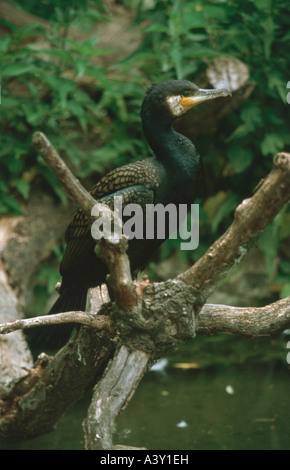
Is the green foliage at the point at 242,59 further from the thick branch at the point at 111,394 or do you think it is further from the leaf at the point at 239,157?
the thick branch at the point at 111,394

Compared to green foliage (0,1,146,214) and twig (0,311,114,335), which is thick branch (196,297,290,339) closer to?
twig (0,311,114,335)

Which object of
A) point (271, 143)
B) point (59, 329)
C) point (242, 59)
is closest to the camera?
point (59, 329)

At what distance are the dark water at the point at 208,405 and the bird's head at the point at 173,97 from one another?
4.77 ft

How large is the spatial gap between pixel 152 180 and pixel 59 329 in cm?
70

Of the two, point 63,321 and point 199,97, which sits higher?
point 199,97

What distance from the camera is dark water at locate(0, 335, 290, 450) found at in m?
2.79

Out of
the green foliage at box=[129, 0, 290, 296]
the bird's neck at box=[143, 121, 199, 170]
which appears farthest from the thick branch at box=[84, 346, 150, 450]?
the green foliage at box=[129, 0, 290, 296]

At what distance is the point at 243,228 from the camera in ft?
5.42

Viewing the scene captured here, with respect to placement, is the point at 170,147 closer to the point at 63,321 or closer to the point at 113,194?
the point at 113,194

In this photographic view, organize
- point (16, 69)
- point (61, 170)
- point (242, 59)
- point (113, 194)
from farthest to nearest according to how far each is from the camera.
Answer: point (242, 59), point (16, 69), point (113, 194), point (61, 170)

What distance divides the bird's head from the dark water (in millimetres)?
1453

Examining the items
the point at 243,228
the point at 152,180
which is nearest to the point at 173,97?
the point at 152,180

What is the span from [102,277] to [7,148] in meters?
1.61
